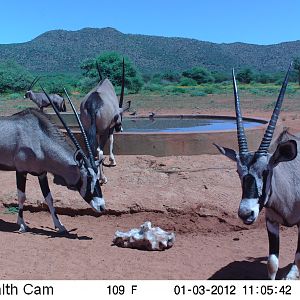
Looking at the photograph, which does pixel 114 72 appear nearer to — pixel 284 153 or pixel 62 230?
pixel 62 230

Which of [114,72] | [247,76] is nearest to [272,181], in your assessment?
[114,72]

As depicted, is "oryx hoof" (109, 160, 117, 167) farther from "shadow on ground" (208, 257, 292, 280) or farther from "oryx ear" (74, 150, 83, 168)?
"shadow on ground" (208, 257, 292, 280)

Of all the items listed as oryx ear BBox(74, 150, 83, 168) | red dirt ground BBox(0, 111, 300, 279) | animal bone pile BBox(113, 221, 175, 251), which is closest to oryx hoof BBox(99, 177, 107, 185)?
red dirt ground BBox(0, 111, 300, 279)

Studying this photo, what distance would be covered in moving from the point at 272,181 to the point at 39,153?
3.52m

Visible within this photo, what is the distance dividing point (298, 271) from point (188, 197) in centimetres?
284

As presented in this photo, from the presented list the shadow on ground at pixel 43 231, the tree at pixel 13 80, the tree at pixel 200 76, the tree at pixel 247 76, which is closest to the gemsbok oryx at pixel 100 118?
the shadow on ground at pixel 43 231

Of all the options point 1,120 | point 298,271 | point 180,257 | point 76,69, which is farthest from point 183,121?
point 76,69

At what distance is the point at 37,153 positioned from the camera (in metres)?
6.95

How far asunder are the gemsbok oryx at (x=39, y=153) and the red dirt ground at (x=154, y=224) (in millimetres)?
613

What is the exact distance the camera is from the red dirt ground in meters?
5.39

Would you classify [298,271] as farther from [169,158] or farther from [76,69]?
[76,69]
